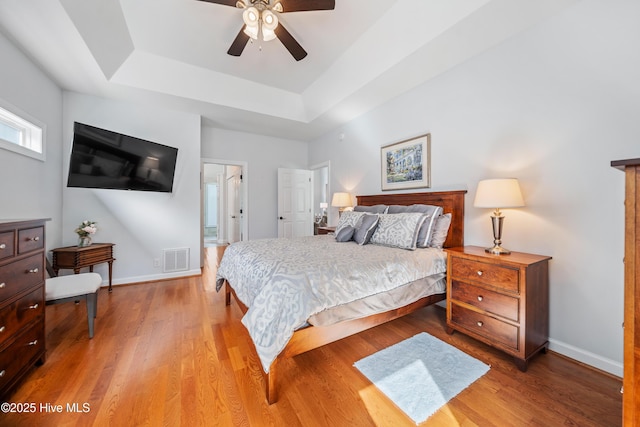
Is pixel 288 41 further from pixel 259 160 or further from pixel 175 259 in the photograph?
pixel 175 259

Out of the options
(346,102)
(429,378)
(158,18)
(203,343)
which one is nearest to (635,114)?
(429,378)

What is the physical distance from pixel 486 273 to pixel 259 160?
4.53 m

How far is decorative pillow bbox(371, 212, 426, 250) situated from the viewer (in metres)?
2.39

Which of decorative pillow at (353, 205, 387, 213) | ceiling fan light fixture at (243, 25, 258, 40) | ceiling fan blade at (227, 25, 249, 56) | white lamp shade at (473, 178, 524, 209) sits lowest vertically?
decorative pillow at (353, 205, 387, 213)

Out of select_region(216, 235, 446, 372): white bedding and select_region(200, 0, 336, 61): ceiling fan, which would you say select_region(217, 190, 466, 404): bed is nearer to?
select_region(216, 235, 446, 372): white bedding

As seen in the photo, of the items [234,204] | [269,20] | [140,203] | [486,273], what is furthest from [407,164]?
[234,204]

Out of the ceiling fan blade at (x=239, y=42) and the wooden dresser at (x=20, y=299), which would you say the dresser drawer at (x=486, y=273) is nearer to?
the ceiling fan blade at (x=239, y=42)

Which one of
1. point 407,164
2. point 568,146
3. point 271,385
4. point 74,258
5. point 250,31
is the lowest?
point 271,385

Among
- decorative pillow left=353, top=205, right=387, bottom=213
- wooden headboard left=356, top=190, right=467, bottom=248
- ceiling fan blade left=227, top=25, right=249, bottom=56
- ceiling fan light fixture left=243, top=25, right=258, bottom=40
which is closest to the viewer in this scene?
ceiling fan light fixture left=243, top=25, right=258, bottom=40

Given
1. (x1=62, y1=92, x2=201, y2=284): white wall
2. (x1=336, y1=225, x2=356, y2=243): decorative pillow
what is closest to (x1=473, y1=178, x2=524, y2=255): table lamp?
(x1=336, y1=225, x2=356, y2=243): decorative pillow

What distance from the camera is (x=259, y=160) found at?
17.1 ft

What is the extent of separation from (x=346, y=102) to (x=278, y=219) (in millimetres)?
2839

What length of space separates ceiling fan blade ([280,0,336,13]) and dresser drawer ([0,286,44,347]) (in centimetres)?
280

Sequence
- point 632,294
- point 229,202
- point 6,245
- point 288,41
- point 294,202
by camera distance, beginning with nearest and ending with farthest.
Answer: point 632,294
point 6,245
point 288,41
point 294,202
point 229,202
